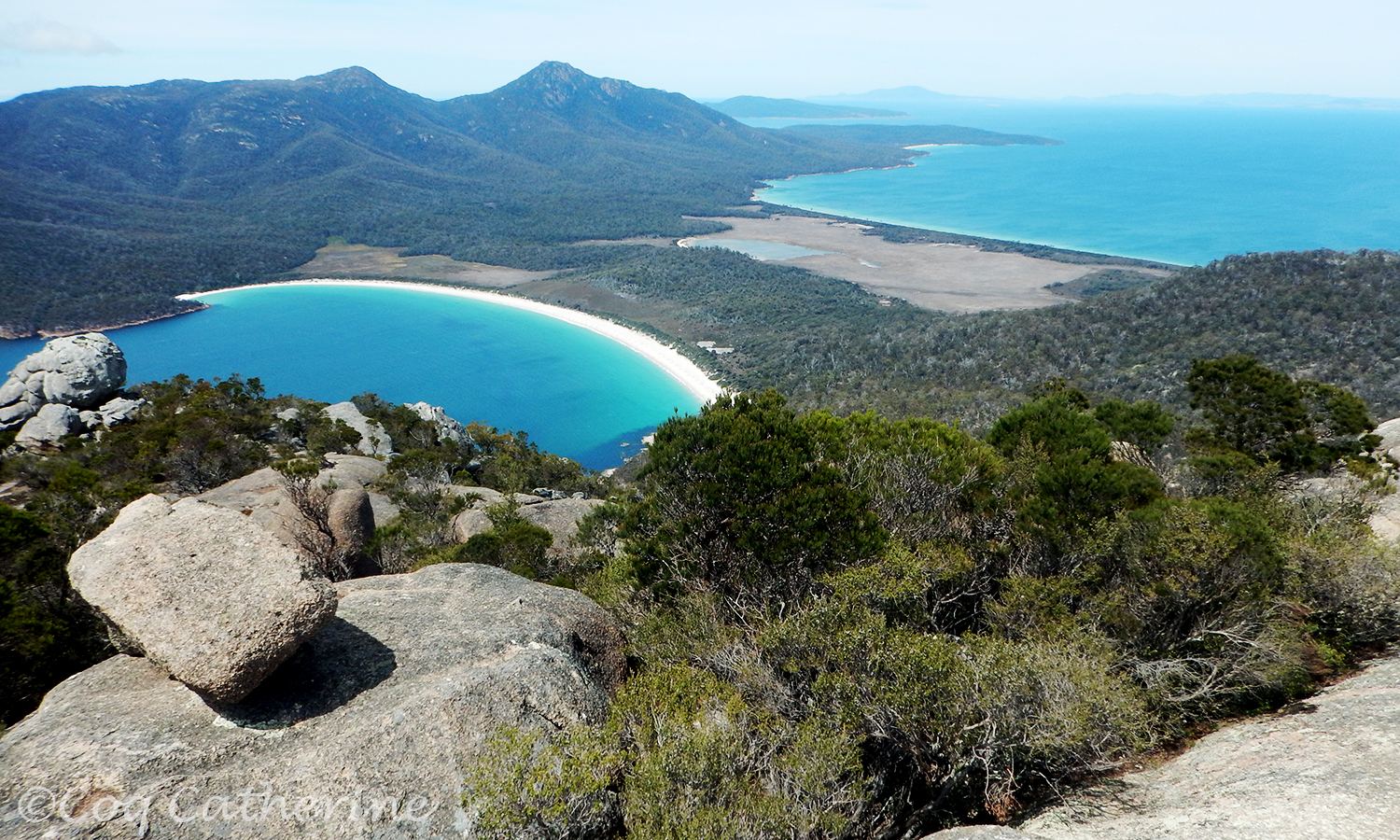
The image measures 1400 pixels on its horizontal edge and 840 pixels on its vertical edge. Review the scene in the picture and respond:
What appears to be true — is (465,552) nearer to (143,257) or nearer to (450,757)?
(450,757)

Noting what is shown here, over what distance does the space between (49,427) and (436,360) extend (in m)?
48.0

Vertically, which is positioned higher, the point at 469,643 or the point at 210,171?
the point at 210,171

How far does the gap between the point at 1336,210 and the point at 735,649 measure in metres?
241

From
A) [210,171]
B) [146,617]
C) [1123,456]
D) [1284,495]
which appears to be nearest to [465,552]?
[146,617]

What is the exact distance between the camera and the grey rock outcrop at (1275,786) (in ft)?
28.7

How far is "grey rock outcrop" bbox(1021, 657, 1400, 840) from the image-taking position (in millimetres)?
8750

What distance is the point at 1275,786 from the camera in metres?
9.61

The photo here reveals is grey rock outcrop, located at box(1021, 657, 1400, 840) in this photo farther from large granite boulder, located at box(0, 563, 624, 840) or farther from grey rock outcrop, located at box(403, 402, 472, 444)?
grey rock outcrop, located at box(403, 402, 472, 444)

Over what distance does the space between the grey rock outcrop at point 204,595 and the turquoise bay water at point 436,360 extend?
52488mm

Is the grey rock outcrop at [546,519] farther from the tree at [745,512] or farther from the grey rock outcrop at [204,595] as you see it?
the grey rock outcrop at [204,595]

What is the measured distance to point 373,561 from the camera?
21.5 m

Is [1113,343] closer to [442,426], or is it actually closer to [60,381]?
[442,426]

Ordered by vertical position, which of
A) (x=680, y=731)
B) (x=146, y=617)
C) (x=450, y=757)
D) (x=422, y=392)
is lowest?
(x=422, y=392)

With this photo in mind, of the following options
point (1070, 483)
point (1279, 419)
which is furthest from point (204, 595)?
point (1279, 419)
